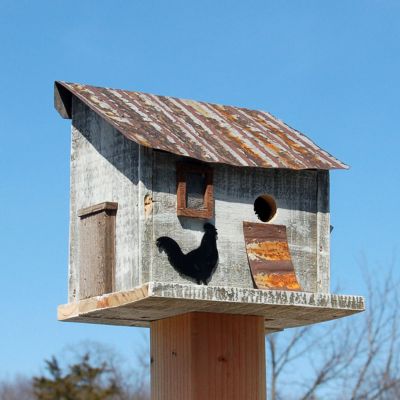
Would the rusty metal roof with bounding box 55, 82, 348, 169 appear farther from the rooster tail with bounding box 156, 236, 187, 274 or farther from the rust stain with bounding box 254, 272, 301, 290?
the rust stain with bounding box 254, 272, 301, 290

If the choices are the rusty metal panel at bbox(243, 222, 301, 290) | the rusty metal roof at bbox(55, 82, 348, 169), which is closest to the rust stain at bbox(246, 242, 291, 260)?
the rusty metal panel at bbox(243, 222, 301, 290)

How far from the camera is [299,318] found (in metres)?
11.7

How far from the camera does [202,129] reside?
38.3 feet

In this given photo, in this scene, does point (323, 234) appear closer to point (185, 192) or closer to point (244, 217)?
point (244, 217)

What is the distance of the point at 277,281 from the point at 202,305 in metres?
0.74

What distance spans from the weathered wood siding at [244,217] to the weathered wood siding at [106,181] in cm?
23

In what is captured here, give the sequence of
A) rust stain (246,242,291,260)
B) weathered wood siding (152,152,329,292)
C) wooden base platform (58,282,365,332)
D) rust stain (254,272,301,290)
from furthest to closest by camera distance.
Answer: rust stain (246,242,291,260), rust stain (254,272,301,290), weathered wood siding (152,152,329,292), wooden base platform (58,282,365,332)

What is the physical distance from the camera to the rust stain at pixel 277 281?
1101cm

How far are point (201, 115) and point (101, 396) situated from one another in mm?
19584

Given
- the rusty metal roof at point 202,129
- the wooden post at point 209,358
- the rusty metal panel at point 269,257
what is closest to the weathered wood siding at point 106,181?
the rusty metal roof at point 202,129

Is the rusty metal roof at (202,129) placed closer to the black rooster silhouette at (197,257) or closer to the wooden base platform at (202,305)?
the black rooster silhouette at (197,257)

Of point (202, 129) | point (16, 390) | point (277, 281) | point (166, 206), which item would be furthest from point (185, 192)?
point (16, 390)

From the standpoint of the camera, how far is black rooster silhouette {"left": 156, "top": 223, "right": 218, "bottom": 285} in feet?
35.1

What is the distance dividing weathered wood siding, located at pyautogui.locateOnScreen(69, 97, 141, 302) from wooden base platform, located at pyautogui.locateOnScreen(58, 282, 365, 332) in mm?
210
